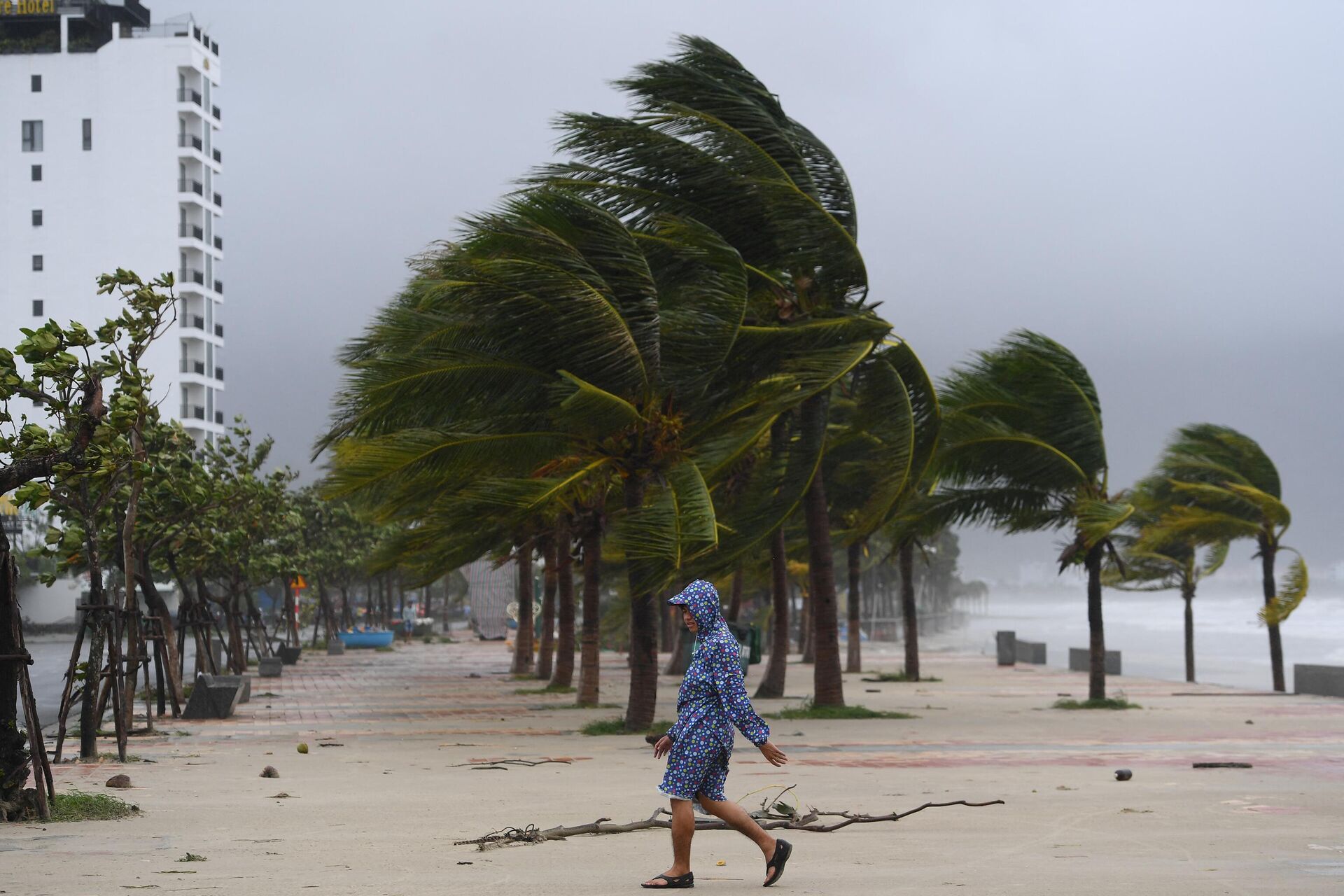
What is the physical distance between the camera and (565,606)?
24.6m

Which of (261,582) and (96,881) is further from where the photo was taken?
(261,582)

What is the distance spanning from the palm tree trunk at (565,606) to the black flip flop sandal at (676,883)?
52.5 ft

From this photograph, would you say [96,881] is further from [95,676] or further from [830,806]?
[95,676]

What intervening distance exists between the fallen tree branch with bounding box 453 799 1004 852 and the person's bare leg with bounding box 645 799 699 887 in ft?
3.20

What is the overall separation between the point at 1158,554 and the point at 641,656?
18193 millimetres

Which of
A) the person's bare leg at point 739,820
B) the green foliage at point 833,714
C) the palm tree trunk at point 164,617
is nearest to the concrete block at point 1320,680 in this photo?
the green foliage at point 833,714

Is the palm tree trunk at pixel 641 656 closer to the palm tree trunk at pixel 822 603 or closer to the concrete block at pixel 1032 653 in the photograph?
the palm tree trunk at pixel 822 603

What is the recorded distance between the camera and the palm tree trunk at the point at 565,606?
2392 cm

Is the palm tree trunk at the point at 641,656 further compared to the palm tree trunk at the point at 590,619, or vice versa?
the palm tree trunk at the point at 590,619

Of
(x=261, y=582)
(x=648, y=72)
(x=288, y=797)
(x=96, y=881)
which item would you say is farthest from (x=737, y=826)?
(x=261, y=582)

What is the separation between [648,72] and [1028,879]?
12.6m

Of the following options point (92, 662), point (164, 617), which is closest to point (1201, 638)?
point (164, 617)

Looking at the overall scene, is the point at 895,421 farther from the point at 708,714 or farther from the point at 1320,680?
the point at 1320,680

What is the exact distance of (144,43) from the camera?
7469cm
